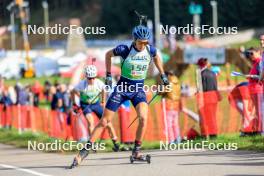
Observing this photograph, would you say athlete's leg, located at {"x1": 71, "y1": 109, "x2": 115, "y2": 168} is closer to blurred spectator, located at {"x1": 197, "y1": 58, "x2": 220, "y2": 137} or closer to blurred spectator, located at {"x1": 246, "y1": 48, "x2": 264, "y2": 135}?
blurred spectator, located at {"x1": 246, "y1": 48, "x2": 264, "y2": 135}

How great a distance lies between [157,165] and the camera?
1179cm

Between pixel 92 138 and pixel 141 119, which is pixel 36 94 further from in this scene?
pixel 141 119

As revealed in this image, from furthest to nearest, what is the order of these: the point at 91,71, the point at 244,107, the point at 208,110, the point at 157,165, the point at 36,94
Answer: the point at 36,94
the point at 208,110
the point at 244,107
the point at 91,71
the point at 157,165

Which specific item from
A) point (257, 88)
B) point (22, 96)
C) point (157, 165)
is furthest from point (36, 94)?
point (157, 165)

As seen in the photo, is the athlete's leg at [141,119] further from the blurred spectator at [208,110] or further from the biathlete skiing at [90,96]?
the blurred spectator at [208,110]

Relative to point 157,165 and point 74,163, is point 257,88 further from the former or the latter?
point 74,163

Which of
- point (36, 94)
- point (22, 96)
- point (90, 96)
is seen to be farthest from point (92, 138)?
point (36, 94)

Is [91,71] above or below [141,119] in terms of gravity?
above

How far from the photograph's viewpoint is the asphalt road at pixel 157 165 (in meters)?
10.9

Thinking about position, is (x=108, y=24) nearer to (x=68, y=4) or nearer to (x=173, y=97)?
(x=68, y=4)

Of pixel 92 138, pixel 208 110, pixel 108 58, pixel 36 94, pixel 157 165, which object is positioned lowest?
pixel 157 165

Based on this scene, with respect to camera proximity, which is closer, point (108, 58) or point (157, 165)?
point (157, 165)

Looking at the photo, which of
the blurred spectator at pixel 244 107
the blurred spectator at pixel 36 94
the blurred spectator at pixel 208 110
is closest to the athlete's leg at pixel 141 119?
the blurred spectator at pixel 244 107

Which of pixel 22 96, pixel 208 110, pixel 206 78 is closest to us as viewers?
pixel 208 110
